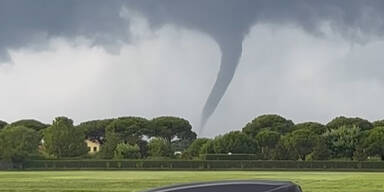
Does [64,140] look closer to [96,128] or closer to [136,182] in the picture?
[96,128]

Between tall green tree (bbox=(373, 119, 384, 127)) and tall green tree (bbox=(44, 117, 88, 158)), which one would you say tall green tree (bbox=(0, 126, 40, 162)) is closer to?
tall green tree (bbox=(44, 117, 88, 158))

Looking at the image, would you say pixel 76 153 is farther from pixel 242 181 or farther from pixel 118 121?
pixel 242 181

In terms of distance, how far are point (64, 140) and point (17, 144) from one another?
348 inches

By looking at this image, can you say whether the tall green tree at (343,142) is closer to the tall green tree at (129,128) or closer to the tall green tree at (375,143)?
the tall green tree at (375,143)

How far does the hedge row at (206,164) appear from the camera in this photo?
103m

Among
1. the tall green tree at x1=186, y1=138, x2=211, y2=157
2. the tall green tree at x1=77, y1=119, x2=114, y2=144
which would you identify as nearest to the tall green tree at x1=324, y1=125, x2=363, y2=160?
the tall green tree at x1=186, y1=138, x2=211, y2=157

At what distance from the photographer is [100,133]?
178 m

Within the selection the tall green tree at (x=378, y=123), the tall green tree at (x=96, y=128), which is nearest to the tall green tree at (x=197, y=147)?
the tall green tree at (x=96, y=128)

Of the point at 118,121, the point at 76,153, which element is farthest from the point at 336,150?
the point at 118,121

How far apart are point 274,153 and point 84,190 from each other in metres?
92.2

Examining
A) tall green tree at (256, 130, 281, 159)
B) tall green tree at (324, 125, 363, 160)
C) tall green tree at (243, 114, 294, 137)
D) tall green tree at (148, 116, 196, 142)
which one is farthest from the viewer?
tall green tree at (148, 116, 196, 142)

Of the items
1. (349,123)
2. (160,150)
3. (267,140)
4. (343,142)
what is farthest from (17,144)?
(349,123)

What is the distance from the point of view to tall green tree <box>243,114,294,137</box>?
532 ft

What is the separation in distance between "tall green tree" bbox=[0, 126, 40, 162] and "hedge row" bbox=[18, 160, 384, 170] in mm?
8539
